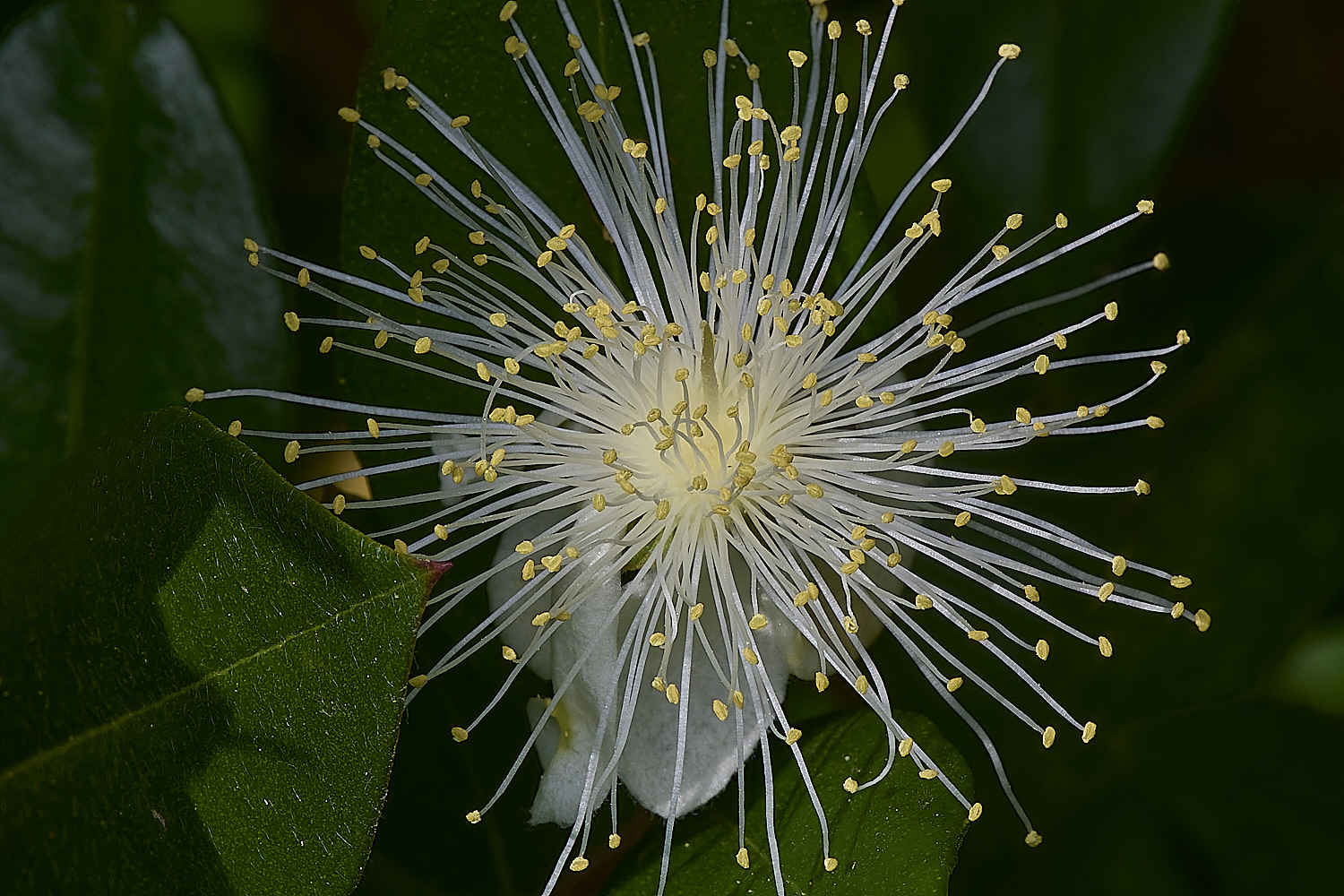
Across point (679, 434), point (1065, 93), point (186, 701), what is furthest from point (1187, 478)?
point (186, 701)

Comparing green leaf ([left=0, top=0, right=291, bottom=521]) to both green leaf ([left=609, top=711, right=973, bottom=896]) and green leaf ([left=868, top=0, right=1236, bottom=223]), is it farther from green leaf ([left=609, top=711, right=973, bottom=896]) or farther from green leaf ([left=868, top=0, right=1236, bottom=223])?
green leaf ([left=868, top=0, right=1236, bottom=223])

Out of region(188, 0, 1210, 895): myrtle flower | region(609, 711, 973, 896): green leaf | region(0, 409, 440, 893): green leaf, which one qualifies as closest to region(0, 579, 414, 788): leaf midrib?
region(0, 409, 440, 893): green leaf

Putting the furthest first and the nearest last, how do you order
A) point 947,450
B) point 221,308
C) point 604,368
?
point 221,308
point 604,368
point 947,450

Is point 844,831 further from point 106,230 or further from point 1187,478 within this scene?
point 106,230

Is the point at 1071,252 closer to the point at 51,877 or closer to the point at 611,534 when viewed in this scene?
the point at 611,534

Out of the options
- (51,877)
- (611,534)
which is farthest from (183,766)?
(611,534)

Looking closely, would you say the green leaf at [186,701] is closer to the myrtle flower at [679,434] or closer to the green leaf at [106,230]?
the myrtle flower at [679,434]
